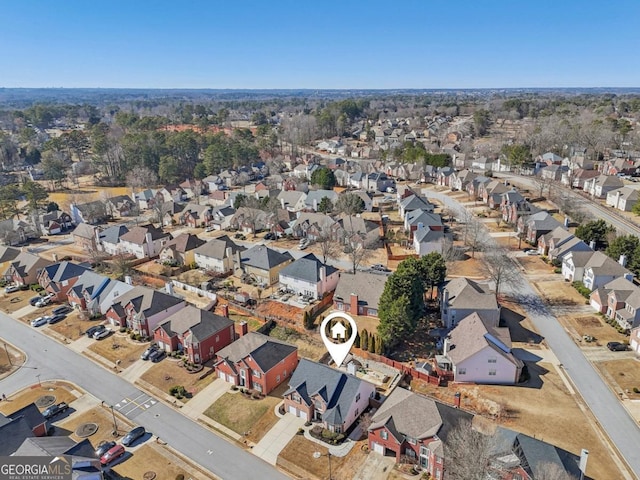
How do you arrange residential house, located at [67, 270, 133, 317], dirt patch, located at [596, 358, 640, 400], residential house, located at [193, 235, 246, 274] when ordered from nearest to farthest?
dirt patch, located at [596, 358, 640, 400] → residential house, located at [67, 270, 133, 317] → residential house, located at [193, 235, 246, 274]

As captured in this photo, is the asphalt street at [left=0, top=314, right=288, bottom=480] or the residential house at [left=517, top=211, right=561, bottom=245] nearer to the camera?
the asphalt street at [left=0, top=314, right=288, bottom=480]

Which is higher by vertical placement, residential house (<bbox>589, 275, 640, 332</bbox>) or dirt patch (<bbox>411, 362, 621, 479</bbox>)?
residential house (<bbox>589, 275, 640, 332</bbox>)

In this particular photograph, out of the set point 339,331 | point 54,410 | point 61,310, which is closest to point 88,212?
point 61,310

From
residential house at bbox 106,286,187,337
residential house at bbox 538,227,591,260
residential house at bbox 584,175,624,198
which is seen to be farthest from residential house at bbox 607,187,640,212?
residential house at bbox 106,286,187,337

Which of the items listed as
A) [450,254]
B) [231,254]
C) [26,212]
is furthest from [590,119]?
[26,212]

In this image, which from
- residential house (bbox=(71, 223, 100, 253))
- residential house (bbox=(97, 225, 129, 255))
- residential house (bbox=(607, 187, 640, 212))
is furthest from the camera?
residential house (bbox=(607, 187, 640, 212))

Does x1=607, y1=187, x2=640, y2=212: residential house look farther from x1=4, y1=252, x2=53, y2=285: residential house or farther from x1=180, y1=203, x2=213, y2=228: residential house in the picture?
x1=4, y1=252, x2=53, y2=285: residential house

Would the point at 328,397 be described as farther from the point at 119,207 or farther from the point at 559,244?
the point at 119,207
